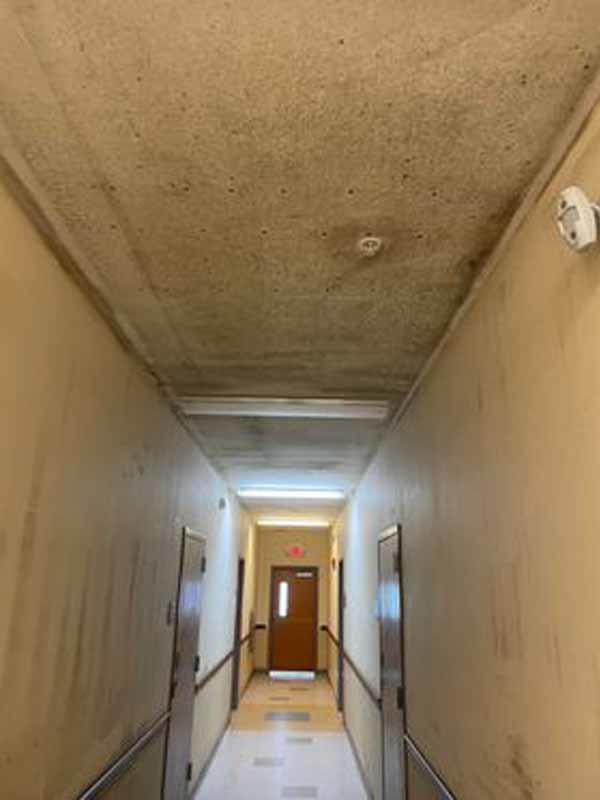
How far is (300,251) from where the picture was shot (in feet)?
5.71

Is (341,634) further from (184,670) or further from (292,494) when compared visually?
(184,670)

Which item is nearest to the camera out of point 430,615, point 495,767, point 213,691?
point 495,767

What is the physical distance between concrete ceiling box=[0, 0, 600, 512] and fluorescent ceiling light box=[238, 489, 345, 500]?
4395mm

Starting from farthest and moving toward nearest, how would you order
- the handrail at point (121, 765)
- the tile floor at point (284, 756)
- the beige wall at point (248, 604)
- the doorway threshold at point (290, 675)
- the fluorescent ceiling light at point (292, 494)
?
the doorway threshold at point (290, 675) → the beige wall at point (248, 604) → the fluorescent ceiling light at point (292, 494) → the tile floor at point (284, 756) → the handrail at point (121, 765)

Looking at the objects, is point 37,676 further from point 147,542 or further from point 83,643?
point 147,542

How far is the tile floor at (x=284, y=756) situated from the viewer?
4.45 m

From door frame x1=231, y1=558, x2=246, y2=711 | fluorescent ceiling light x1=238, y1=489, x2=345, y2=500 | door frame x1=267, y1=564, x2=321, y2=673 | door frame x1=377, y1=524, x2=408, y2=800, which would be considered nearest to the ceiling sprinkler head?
door frame x1=377, y1=524, x2=408, y2=800

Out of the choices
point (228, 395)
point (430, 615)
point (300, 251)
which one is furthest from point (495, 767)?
point (228, 395)

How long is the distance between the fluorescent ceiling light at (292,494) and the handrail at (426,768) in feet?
11.3

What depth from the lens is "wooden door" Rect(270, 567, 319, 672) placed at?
10242 millimetres

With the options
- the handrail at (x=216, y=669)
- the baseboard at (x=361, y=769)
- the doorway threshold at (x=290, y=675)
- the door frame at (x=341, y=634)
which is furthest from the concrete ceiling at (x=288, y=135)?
the doorway threshold at (x=290, y=675)

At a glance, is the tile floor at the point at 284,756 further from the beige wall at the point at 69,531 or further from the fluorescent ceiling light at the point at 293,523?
the fluorescent ceiling light at the point at 293,523

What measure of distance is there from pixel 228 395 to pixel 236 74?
2071 millimetres

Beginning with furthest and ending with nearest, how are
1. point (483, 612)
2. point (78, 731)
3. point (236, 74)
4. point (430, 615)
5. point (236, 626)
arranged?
1. point (236, 626)
2. point (430, 615)
3. point (78, 731)
4. point (483, 612)
5. point (236, 74)
